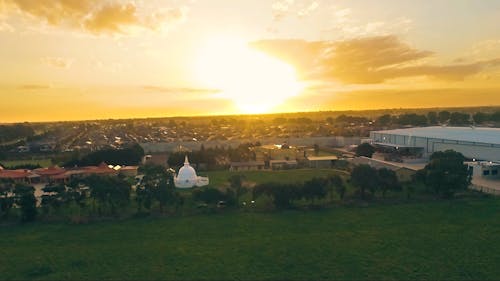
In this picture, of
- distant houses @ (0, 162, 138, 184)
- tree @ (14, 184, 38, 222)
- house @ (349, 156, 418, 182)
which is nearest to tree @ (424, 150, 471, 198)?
house @ (349, 156, 418, 182)

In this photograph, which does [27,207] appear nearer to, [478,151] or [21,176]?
[21,176]

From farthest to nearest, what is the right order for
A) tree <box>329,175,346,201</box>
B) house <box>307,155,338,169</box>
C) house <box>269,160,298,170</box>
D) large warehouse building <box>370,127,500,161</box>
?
house <box>307,155,338,169</box>
house <box>269,160,298,170</box>
large warehouse building <box>370,127,500,161</box>
tree <box>329,175,346,201</box>

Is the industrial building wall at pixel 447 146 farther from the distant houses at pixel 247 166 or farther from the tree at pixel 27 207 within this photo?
the tree at pixel 27 207

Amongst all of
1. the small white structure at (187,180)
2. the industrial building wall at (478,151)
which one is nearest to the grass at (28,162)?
the small white structure at (187,180)

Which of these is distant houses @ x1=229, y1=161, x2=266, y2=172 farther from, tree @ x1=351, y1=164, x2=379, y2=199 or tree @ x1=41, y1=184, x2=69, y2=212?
tree @ x1=41, y1=184, x2=69, y2=212

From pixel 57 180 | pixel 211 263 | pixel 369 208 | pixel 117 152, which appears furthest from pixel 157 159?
pixel 211 263

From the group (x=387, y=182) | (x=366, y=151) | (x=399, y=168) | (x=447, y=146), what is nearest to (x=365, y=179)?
(x=387, y=182)
